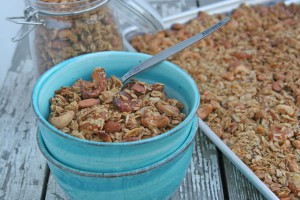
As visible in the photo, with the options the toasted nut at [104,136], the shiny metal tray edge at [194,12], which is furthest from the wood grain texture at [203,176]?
the shiny metal tray edge at [194,12]

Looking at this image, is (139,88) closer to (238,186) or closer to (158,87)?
(158,87)

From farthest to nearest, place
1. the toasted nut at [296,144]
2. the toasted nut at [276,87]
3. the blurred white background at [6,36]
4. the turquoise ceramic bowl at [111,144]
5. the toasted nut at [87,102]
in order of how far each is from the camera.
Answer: the blurred white background at [6,36], the toasted nut at [276,87], the toasted nut at [296,144], the toasted nut at [87,102], the turquoise ceramic bowl at [111,144]

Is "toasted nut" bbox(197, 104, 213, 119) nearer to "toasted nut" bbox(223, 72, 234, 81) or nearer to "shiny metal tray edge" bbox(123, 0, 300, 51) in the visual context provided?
"toasted nut" bbox(223, 72, 234, 81)

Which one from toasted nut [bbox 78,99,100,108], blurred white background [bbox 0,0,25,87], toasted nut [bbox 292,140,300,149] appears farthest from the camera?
blurred white background [bbox 0,0,25,87]

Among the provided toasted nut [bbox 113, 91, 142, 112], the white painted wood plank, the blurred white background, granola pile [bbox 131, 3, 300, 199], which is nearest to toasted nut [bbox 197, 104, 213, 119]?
granola pile [bbox 131, 3, 300, 199]

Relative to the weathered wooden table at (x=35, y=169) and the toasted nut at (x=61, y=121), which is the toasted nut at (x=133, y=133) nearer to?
the toasted nut at (x=61, y=121)

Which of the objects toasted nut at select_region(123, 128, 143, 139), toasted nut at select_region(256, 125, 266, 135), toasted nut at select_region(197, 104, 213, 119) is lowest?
toasted nut at select_region(256, 125, 266, 135)
